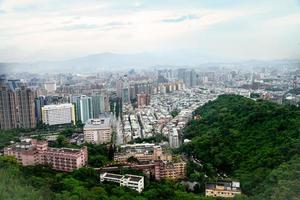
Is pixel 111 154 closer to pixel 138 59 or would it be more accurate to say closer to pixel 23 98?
pixel 23 98

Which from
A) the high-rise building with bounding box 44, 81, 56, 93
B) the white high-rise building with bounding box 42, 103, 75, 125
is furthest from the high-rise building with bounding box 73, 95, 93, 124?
the high-rise building with bounding box 44, 81, 56, 93

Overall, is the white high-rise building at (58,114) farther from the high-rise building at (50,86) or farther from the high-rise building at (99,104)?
the high-rise building at (50,86)

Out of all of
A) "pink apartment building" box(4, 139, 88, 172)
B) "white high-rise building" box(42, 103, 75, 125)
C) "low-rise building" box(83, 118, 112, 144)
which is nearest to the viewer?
"pink apartment building" box(4, 139, 88, 172)

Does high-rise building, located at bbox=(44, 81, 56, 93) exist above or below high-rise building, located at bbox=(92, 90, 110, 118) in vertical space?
above

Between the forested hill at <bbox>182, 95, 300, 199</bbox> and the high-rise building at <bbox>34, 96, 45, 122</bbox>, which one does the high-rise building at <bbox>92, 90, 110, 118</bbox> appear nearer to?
the high-rise building at <bbox>34, 96, 45, 122</bbox>

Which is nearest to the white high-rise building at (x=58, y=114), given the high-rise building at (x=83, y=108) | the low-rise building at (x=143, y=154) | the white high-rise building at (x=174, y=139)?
the high-rise building at (x=83, y=108)

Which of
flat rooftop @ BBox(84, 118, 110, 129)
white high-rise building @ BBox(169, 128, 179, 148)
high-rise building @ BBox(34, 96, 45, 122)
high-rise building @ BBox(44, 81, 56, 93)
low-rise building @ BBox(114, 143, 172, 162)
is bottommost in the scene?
white high-rise building @ BBox(169, 128, 179, 148)
